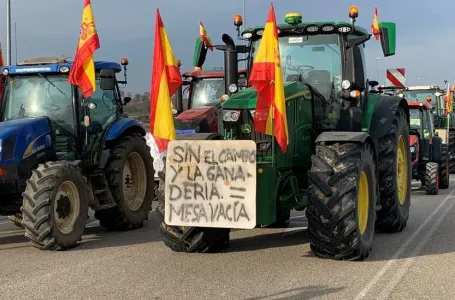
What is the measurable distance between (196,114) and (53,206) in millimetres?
5228

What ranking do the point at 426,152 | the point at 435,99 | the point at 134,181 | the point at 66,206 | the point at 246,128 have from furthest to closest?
the point at 435,99, the point at 426,152, the point at 134,181, the point at 66,206, the point at 246,128

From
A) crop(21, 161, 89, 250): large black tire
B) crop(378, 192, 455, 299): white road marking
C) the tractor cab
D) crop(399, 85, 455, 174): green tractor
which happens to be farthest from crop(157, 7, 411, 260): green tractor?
crop(399, 85, 455, 174): green tractor

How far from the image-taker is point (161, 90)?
6785mm

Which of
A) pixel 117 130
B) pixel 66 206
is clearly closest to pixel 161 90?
pixel 66 206

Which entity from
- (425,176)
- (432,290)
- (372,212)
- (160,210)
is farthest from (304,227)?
(425,176)

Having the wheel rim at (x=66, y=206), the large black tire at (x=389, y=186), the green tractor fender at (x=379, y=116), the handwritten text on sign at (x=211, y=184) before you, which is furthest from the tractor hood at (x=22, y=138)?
the large black tire at (x=389, y=186)

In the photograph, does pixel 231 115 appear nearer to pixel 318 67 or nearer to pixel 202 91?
pixel 318 67

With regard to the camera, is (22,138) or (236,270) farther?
(22,138)

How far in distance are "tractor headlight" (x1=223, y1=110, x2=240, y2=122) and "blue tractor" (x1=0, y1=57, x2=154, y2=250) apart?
2139 mm

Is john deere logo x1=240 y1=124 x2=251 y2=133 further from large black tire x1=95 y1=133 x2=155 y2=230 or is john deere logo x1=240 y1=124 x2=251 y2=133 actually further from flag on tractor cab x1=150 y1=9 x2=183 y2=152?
large black tire x1=95 y1=133 x2=155 y2=230

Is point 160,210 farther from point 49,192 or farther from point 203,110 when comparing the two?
point 203,110

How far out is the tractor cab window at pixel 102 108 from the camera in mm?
9188

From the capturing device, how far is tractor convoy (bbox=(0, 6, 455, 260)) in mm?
6379

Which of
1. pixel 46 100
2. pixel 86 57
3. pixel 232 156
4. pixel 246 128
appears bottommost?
pixel 232 156
